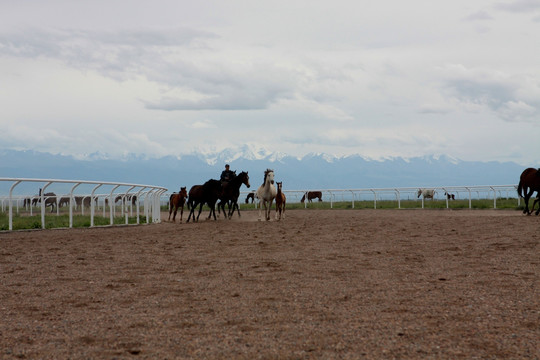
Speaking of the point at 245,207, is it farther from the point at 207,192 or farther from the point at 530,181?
the point at 530,181

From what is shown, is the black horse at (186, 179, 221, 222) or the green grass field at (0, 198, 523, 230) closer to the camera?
the green grass field at (0, 198, 523, 230)

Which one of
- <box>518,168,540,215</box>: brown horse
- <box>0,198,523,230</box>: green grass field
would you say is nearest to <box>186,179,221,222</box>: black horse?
<box>0,198,523,230</box>: green grass field

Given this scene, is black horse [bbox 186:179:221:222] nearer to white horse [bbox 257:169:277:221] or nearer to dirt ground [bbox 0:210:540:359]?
white horse [bbox 257:169:277:221]

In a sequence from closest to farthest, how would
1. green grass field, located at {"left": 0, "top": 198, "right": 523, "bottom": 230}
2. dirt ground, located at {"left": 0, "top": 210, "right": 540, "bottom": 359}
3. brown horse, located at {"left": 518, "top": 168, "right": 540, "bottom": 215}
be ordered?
dirt ground, located at {"left": 0, "top": 210, "right": 540, "bottom": 359}, green grass field, located at {"left": 0, "top": 198, "right": 523, "bottom": 230}, brown horse, located at {"left": 518, "top": 168, "right": 540, "bottom": 215}

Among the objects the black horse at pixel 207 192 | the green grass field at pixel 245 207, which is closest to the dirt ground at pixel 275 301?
the green grass field at pixel 245 207

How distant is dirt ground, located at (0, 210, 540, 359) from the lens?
15.9 feet

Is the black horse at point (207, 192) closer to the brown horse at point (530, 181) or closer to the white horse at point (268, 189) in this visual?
the white horse at point (268, 189)

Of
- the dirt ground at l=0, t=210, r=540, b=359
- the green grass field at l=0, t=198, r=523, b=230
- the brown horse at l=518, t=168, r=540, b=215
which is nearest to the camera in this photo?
the dirt ground at l=0, t=210, r=540, b=359

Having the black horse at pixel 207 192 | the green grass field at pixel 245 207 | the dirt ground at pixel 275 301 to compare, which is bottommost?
the dirt ground at pixel 275 301

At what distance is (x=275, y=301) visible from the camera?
6.64 m

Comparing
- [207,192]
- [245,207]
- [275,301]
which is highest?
[207,192]

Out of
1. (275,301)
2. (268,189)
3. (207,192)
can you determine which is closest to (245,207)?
(207,192)

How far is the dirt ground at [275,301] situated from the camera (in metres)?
4.84

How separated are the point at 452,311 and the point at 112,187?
15.0 meters
